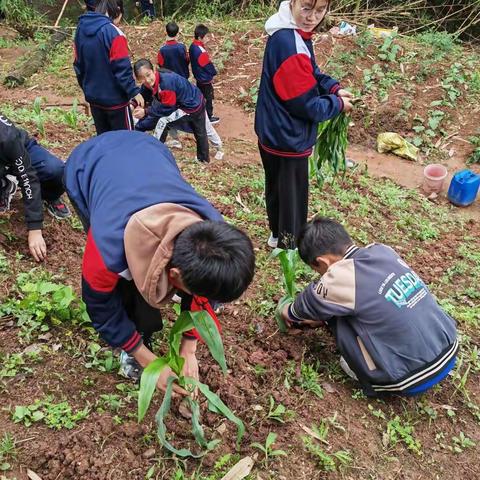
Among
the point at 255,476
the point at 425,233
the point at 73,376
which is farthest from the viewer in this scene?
the point at 425,233

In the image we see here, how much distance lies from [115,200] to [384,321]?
162 centimetres

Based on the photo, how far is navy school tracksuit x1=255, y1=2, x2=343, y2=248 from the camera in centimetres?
340

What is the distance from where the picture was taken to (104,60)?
16.9ft

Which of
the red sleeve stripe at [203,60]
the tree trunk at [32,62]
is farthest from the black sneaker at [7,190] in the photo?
the tree trunk at [32,62]

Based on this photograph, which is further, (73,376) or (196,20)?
(196,20)

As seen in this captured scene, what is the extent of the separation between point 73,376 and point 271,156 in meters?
2.12

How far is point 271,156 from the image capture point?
3.93 meters

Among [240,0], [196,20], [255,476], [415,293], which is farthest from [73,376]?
[240,0]

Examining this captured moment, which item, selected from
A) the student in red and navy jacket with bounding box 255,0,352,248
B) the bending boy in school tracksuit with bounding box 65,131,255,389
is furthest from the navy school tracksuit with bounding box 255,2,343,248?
the bending boy in school tracksuit with bounding box 65,131,255,389

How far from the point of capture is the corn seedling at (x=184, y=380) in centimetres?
216

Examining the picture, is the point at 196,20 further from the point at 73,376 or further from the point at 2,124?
the point at 73,376

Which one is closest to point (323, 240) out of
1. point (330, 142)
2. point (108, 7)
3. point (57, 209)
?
point (330, 142)

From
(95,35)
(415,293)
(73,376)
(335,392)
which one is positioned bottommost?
(335,392)

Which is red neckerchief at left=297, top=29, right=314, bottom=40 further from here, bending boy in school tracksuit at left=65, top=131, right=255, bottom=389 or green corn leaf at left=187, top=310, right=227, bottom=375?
green corn leaf at left=187, top=310, right=227, bottom=375
